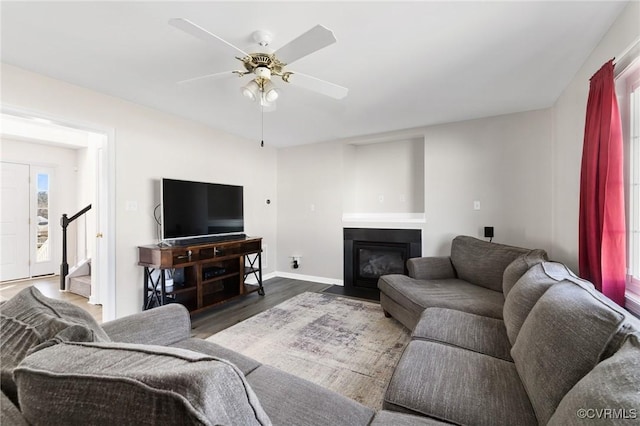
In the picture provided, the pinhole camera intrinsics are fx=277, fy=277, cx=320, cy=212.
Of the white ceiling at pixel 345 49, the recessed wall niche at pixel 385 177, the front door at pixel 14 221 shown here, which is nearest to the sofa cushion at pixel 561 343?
the white ceiling at pixel 345 49

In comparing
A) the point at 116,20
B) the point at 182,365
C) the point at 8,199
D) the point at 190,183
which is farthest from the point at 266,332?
the point at 8,199

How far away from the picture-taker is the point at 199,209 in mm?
3455

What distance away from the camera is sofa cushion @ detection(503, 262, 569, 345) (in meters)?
1.52

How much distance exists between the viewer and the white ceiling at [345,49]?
1.60 metres

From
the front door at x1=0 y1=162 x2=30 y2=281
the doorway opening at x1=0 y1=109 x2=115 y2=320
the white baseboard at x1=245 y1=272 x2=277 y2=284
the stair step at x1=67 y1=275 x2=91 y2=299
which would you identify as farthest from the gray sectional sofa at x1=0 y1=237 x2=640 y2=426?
the front door at x1=0 y1=162 x2=30 y2=281

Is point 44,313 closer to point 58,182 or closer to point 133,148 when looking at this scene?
point 133,148

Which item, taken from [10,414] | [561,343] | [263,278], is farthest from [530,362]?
[263,278]

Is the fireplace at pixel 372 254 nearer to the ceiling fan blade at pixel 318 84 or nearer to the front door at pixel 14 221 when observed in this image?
the ceiling fan blade at pixel 318 84

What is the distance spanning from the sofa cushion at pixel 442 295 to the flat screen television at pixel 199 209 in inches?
88.1

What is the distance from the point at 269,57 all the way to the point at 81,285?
4.34 metres

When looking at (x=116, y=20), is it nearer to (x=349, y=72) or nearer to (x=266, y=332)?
(x=349, y=72)

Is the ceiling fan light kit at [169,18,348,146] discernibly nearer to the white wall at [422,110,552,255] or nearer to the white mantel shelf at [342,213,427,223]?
the white wall at [422,110,552,255]

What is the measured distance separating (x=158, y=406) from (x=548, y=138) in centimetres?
416

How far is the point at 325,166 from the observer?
466cm
